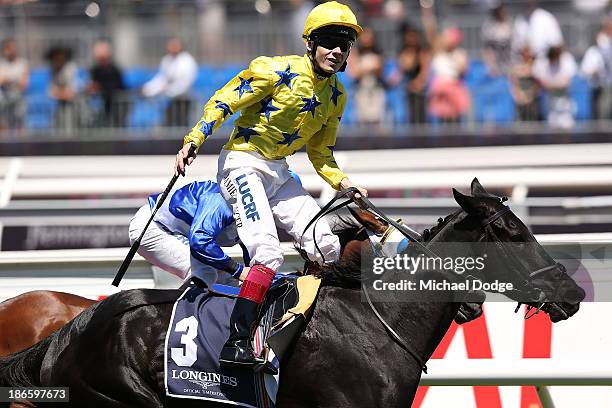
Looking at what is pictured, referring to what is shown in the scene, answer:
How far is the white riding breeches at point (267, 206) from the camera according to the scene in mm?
5137

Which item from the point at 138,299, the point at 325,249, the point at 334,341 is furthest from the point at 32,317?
the point at 334,341

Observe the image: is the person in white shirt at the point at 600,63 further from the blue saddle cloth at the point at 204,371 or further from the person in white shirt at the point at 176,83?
the blue saddle cloth at the point at 204,371

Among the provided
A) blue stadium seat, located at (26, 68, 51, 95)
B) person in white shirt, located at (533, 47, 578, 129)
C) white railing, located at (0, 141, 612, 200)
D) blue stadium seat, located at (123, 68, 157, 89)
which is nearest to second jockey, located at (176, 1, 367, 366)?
white railing, located at (0, 141, 612, 200)

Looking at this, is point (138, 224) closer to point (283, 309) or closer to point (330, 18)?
point (283, 309)

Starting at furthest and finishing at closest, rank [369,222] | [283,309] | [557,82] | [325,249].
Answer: [557,82]
[369,222]
[325,249]
[283,309]

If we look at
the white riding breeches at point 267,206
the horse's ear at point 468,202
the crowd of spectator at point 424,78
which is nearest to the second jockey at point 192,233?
the white riding breeches at point 267,206

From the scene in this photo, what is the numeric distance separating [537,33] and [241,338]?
29.3ft

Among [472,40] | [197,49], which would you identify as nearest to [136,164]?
[197,49]

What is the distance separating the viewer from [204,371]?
4977 millimetres

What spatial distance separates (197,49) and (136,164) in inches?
166

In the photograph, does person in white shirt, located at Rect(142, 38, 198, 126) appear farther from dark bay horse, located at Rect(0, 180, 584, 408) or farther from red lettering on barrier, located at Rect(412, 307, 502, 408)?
dark bay horse, located at Rect(0, 180, 584, 408)

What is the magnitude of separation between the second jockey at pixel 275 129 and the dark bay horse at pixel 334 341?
0.32 metres

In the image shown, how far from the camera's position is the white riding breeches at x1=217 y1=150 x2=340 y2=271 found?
16.9ft

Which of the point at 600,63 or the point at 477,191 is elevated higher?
the point at 600,63
